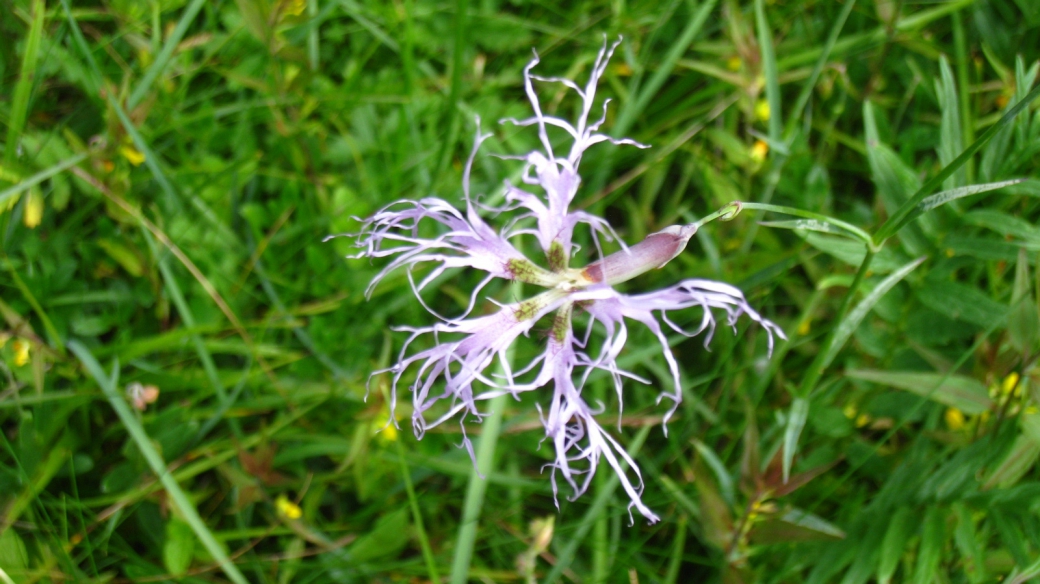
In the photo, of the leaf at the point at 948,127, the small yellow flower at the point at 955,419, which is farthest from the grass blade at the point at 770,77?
the small yellow flower at the point at 955,419

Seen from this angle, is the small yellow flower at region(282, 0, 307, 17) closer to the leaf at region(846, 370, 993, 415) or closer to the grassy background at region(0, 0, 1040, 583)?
the grassy background at region(0, 0, 1040, 583)

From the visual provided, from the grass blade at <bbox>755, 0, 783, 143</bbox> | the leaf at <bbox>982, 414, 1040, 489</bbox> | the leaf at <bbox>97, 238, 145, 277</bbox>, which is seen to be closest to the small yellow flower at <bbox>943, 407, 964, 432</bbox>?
the leaf at <bbox>982, 414, 1040, 489</bbox>

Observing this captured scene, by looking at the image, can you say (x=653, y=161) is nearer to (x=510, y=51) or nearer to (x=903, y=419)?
(x=510, y=51)

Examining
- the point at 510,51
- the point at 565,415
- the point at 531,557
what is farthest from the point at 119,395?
the point at 510,51

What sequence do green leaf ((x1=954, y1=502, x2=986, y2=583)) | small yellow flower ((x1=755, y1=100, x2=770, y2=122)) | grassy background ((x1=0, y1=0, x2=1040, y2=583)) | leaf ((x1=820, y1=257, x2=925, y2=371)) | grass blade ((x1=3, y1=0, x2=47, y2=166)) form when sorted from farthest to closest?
small yellow flower ((x1=755, y1=100, x2=770, y2=122)) < grass blade ((x1=3, y1=0, x2=47, y2=166)) < grassy background ((x1=0, y1=0, x2=1040, y2=583)) < green leaf ((x1=954, y1=502, x2=986, y2=583)) < leaf ((x1=820, y1=257, x2=925, y2=371))

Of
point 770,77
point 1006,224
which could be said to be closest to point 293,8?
point 770,77

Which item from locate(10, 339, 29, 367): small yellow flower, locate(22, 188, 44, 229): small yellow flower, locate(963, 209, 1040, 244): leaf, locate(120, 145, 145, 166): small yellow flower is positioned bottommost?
locate(10, 339, 29, 367): small yellow flower

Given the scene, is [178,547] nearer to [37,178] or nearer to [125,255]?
[125,255]
